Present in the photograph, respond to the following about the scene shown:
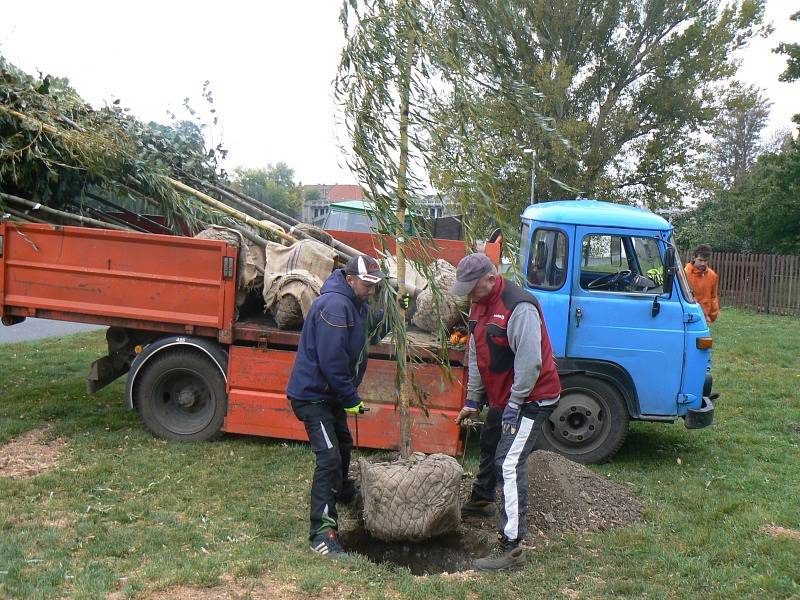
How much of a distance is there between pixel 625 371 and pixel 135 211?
5.37m

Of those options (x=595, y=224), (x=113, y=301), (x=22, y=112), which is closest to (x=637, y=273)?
(x=595, y=224)

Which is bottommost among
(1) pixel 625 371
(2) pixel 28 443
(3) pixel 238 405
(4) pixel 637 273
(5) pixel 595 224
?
(2) pixel 28 443

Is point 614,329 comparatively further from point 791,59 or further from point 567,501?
point 791,59

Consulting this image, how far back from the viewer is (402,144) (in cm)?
462

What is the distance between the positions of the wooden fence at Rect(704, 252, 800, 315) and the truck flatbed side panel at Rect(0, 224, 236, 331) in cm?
1660

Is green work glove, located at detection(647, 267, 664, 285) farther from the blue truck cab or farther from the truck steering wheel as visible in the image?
the truck steering wheel

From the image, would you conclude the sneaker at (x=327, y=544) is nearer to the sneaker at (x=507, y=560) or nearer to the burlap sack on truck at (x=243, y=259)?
the sneaker at (x=507, y=560)

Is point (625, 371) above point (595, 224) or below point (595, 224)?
below

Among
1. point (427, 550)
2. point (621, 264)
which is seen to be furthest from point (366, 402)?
point (621, 264)

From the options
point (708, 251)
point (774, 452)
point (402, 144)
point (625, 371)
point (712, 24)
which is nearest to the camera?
point (402, 144)

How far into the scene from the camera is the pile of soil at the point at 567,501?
16.6 ft

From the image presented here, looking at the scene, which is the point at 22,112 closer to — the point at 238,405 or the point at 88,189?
the point at 88,189

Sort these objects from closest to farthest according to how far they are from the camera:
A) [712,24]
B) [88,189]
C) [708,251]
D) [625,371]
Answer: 1. [625,371]
2. [88,189]
3. [708,251]
4. [712,24]

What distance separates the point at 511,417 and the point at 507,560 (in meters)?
0.88
